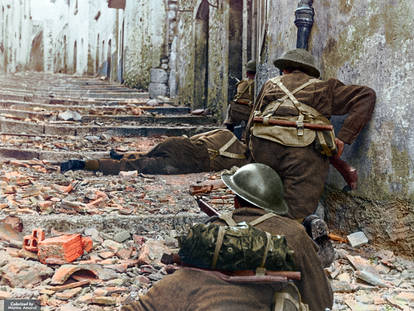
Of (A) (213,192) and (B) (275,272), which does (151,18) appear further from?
(B) (275,272)

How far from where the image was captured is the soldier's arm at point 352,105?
130 inches

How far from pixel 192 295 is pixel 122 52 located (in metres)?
18.2

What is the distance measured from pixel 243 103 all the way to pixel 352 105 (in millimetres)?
3091

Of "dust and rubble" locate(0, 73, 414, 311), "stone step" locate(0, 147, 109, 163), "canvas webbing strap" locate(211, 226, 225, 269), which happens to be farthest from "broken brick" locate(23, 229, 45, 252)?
"stone step" locate(0, 147, 109, 163)

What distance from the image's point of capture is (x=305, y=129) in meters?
3.37

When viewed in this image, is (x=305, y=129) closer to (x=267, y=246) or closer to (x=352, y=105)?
(x=352, y=105)

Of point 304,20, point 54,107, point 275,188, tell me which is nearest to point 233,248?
point 275,188

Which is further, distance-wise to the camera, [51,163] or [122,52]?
[122,52]

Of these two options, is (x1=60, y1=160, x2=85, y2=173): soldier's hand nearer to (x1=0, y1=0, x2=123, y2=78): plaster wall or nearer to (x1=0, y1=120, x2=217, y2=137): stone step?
(x1=0, y1=120, x2=217, y2=137): stone step

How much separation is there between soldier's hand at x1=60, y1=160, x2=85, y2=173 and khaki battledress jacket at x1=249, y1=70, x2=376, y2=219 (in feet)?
8.31

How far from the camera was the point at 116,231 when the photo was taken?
349cm

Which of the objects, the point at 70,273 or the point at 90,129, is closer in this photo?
the point at 70,273

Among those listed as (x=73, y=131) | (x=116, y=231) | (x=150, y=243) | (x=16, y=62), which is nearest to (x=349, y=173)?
(x=150, y=243)

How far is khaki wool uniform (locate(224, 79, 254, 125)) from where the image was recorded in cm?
639
